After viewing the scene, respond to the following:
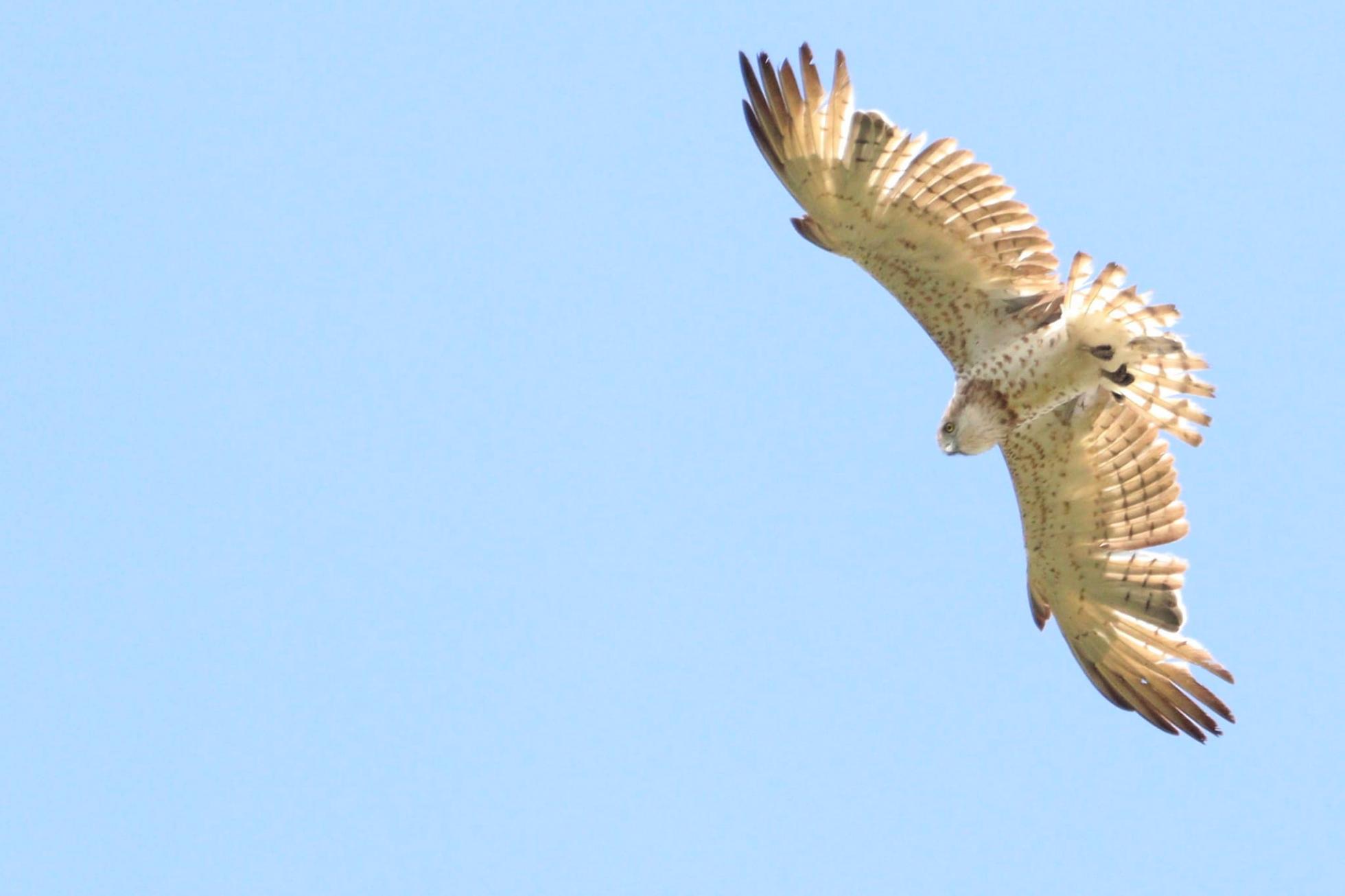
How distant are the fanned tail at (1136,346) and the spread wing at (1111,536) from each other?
8.3 inches

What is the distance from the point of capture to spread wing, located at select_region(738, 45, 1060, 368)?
31.8 feet

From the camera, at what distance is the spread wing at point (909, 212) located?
9.68m

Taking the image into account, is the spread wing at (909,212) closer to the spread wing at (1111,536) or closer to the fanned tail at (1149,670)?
the spread wing at (1111,536)

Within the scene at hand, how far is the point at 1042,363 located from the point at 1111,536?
1.33 m

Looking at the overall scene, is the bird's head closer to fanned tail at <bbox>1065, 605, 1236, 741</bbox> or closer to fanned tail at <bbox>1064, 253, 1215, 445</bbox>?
fanned tail at <bbox>1064, 253, 1215, 445</bbox>

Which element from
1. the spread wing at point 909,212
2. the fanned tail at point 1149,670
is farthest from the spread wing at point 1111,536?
the spread wing at point 909,212

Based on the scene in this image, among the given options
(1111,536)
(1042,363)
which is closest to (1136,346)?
(1042,363)

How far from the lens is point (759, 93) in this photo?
9.67 m

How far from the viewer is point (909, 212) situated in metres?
9.94

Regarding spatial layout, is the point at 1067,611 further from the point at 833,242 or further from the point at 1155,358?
the point at 833,242

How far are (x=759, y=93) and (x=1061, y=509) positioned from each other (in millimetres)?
3198

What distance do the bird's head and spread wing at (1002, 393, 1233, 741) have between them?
37 centimetres

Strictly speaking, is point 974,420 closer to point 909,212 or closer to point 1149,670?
point 909,212

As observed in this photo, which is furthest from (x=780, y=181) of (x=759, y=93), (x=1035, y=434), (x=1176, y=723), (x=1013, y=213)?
(x=1176, y=723)
